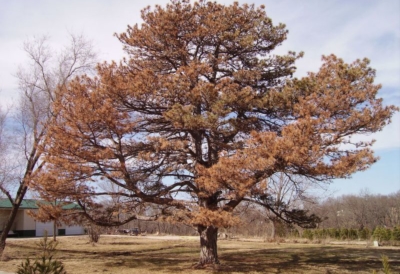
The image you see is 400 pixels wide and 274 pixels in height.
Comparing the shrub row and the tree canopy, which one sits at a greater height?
the tree canopy

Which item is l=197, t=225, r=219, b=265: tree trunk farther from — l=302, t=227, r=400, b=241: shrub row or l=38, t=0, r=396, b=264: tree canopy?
l=302, t=227, r=400, b=241: shrub row

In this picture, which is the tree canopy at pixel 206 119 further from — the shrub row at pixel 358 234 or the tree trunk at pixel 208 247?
the shrub row at pixel 358 234

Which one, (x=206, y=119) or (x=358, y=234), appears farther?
(x=358, y=234)

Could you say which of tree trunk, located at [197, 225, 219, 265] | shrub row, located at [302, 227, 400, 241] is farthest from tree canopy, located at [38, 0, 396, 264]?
shrub row, located at [302, 227, 400, 241]

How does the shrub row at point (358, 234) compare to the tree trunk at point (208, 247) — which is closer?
the tree trunk at point (208, 247)

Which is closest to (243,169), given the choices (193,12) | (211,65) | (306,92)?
(306,92)

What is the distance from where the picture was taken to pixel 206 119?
11.0 meters

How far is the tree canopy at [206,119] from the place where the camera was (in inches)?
416

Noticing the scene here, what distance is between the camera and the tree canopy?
34.6 feet

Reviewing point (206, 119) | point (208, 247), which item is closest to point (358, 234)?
point (208, 247)

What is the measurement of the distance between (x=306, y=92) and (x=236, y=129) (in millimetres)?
2647

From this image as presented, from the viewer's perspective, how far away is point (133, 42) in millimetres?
13617

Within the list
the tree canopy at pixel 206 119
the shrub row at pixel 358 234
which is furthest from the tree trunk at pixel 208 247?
the shrub row at pixel 358 234

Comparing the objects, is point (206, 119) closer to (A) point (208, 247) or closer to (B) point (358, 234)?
(A) point (208, 247)
